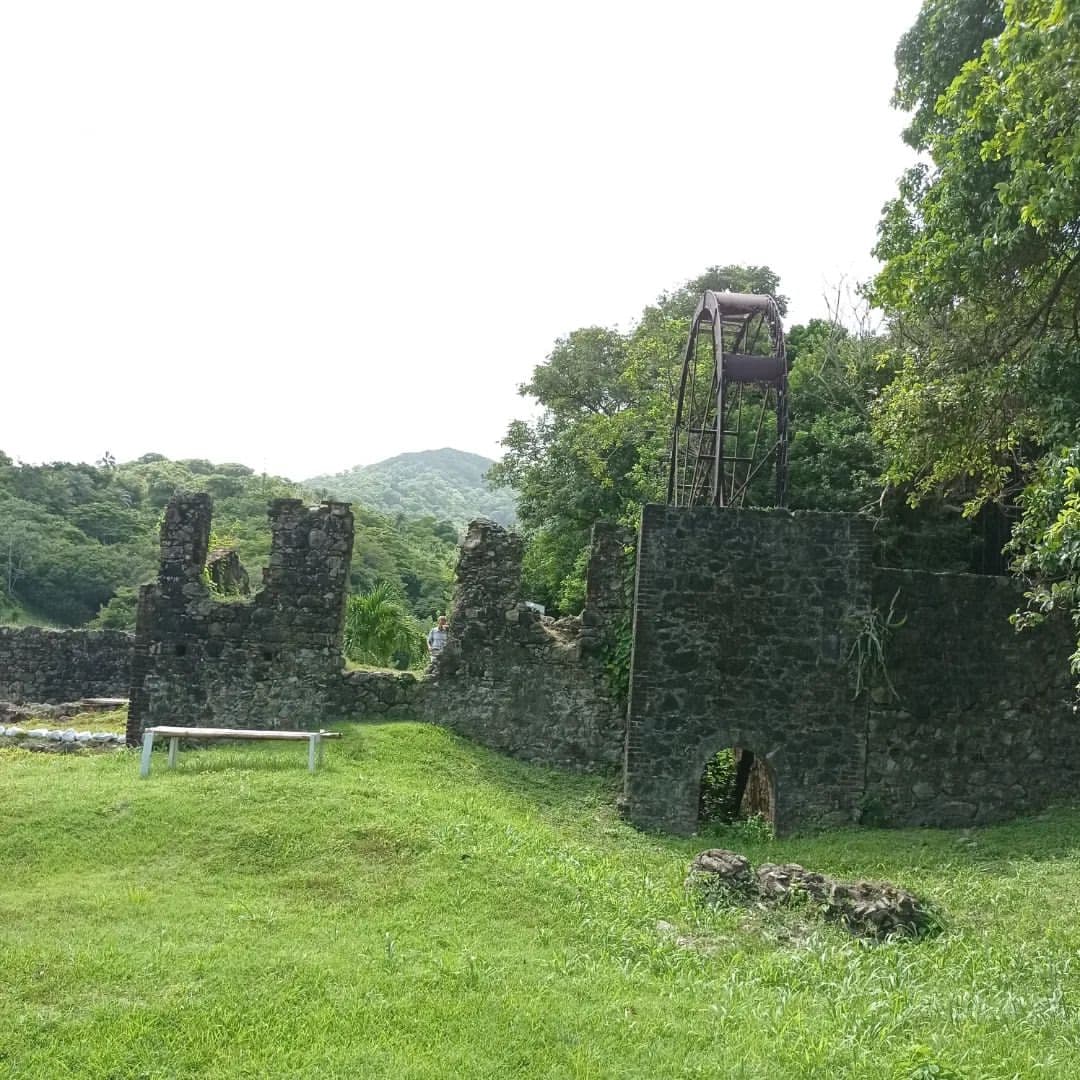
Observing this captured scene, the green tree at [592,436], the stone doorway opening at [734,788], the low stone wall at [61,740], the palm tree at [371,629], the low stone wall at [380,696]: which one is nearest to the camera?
the low stone wall at [61,740]

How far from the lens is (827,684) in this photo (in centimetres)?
1209

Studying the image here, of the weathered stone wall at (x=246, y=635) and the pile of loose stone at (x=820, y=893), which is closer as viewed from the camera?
the pile of loose stone at (x=820, y=893)

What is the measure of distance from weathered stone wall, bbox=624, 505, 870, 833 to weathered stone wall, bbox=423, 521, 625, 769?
1084mm

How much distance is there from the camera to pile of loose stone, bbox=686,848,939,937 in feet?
23.9

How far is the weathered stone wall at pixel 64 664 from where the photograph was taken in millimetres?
20125

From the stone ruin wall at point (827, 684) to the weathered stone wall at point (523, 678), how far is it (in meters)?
1.09

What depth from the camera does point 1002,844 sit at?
35.9 feet

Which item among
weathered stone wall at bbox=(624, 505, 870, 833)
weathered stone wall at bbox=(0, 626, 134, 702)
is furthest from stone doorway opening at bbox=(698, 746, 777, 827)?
weathered stone wall at bbox=(0, 626, 134, 702)

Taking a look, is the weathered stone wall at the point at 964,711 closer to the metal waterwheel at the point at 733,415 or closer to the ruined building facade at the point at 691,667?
the ruined building facade at the point at 691,667

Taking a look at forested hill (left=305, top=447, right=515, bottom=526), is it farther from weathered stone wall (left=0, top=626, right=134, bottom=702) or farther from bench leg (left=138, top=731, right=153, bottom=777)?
bench leg (left=138, top=731, right=153, bottom=777)

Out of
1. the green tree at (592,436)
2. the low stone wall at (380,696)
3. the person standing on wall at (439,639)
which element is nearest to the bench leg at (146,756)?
the low stone wall at (380,696)

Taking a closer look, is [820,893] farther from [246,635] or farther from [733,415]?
[733,415]

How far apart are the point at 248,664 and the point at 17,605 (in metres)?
31.6

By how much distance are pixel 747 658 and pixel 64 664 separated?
14.5 meters
